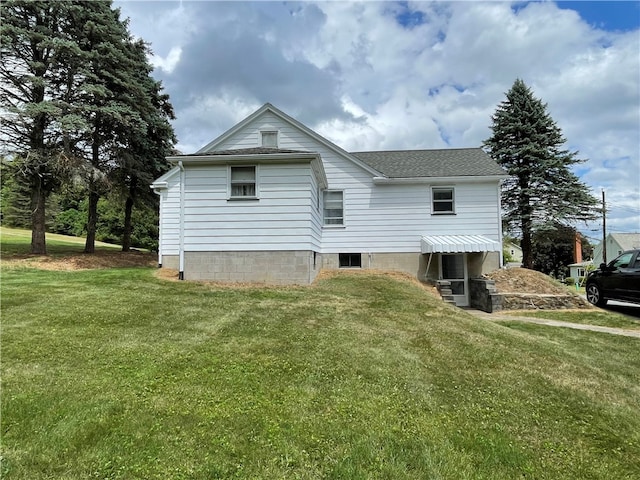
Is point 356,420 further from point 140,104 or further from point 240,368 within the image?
point 140,104

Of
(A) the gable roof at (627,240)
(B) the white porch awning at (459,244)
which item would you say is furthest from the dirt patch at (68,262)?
(A) the gable roof at (627,240)

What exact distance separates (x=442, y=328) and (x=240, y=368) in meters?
4.48

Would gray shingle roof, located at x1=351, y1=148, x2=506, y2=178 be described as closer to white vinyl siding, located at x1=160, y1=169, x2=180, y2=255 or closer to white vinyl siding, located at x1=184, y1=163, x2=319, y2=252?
white vinyl siding, located at x1=184, y1=163, x2=319, y2=252

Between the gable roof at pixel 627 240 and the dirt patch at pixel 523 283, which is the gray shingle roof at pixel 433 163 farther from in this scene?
the gable roof at pixel 627 240

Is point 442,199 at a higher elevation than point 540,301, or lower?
higher

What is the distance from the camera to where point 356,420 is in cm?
387

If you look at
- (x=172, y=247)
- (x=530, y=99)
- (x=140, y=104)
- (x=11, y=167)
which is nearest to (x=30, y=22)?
(x=140, y=104)

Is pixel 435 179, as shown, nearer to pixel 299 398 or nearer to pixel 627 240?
pixel 299 398

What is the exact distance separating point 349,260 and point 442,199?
4702 millimetres

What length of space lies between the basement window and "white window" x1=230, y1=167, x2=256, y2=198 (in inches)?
Result: 212

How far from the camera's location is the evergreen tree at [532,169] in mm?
22016

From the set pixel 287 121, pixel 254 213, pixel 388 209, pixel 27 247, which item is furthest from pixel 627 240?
pixel 27 247

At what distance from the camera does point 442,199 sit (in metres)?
15.3

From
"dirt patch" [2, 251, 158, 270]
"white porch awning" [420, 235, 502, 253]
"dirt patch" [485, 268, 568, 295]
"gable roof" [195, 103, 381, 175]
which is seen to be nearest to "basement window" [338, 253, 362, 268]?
"white porch awning" [420, 235, 502, 253]
